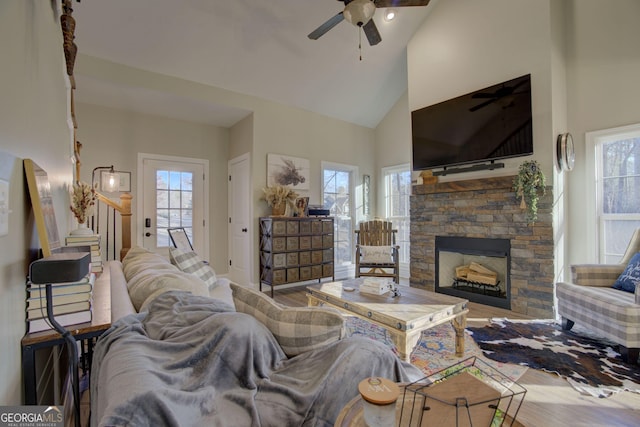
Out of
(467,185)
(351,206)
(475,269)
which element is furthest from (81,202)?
(475,269)

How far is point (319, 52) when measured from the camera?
4.00 m

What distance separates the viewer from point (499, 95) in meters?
3.38

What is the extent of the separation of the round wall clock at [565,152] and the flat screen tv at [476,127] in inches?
11.1

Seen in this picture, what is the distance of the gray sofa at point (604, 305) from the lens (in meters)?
2.08

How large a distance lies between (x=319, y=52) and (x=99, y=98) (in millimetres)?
2997

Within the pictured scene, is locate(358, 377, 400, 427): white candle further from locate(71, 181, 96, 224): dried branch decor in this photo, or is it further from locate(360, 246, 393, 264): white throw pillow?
locate(360, 246, 393, 264): white throw pillow

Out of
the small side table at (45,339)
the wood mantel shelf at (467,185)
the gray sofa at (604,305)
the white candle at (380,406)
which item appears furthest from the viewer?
the wood mantel shelf at (467,185)

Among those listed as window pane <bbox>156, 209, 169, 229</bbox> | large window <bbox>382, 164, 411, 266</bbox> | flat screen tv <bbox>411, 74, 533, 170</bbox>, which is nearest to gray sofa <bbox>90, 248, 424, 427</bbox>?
flat screen tv <bbox>411, 74, 533, 170</bbox>

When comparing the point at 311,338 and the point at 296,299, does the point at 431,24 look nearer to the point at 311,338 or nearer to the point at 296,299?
the point at 296,299

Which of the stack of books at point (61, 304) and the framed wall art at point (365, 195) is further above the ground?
the framed wall art at point (365, 195)

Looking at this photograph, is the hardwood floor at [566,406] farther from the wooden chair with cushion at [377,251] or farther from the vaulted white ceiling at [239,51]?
the vaulted white ceiling at [239,51]

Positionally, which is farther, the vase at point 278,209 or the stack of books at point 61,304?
the vase at point 278,209

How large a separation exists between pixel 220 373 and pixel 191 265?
5.64 feet

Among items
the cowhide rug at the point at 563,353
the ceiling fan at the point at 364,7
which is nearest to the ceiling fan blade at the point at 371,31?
the ceiling fan at the point at 364,7
